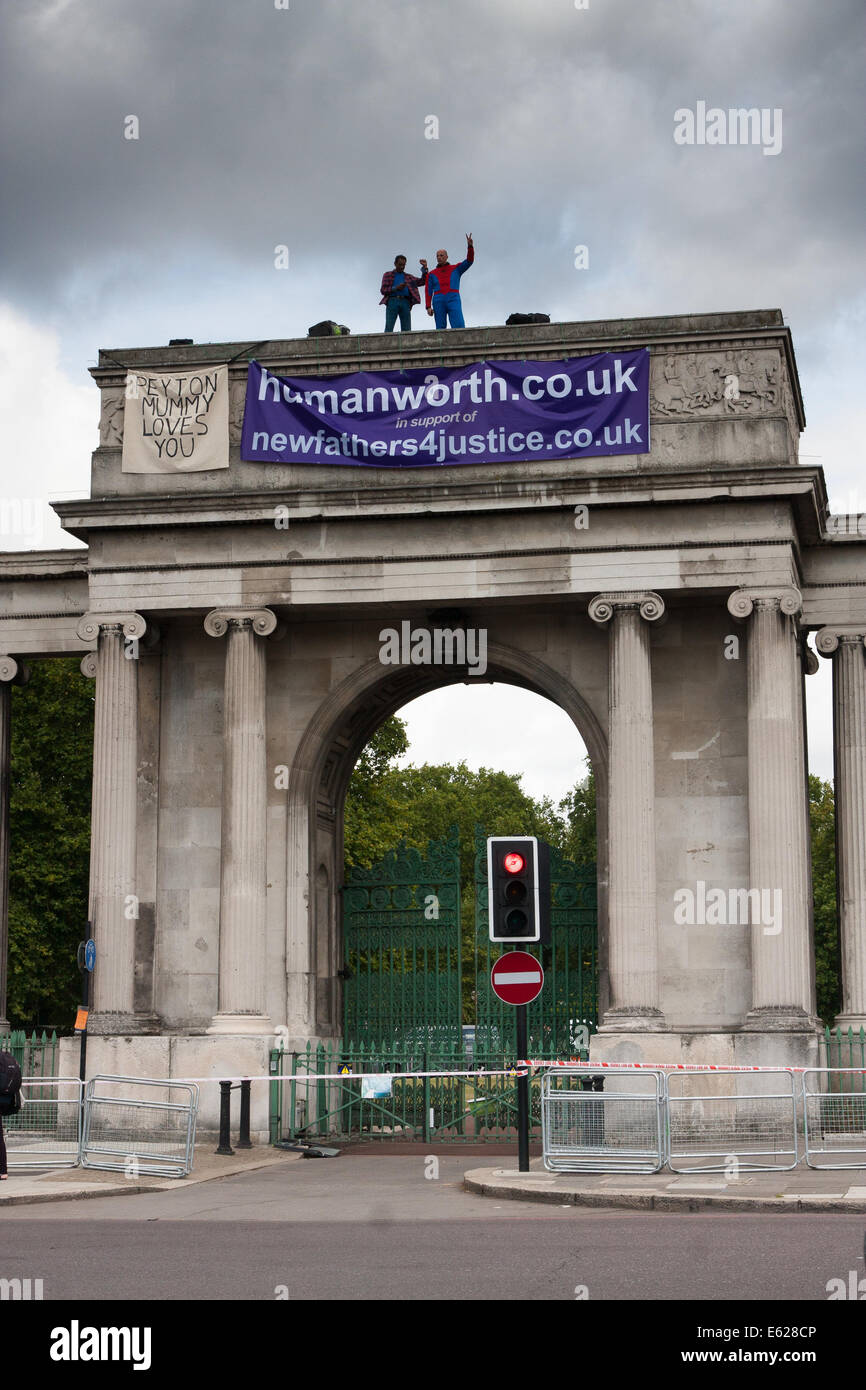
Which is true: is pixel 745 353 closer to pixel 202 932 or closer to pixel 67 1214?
pixel 202 932

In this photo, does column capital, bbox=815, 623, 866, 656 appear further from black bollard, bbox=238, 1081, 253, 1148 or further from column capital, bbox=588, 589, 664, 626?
black bollard, bbox=238, 1081, 253, 1148

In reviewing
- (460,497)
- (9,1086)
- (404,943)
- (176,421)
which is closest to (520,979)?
(9,1086)

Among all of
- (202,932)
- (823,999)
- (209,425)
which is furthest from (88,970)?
(823,999)

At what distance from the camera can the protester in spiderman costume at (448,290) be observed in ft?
99.2

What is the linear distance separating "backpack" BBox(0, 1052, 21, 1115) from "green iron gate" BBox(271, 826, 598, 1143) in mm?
6942

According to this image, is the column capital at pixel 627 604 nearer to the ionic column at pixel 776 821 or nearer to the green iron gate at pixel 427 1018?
the ionic column at pixel 776 821

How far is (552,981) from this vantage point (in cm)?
3030

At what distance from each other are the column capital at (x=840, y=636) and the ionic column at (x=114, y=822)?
33.9 ft

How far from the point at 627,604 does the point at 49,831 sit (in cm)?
2305

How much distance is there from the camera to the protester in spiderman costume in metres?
30.2

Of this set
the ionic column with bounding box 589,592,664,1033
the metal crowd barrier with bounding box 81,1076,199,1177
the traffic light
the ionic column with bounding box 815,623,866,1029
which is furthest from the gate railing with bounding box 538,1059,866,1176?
the metal crowd barrier with bounding box 81,1076,199,1177

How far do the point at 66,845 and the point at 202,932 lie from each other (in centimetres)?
1749

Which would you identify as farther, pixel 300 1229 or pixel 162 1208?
pixel 162 1208

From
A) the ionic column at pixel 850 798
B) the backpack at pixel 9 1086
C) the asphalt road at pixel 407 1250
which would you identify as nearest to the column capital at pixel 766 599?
the ionic column at pixel 850 798
